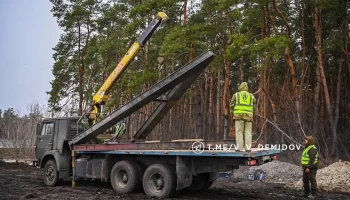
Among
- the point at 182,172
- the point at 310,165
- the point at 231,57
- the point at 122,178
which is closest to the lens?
the point at 182,172

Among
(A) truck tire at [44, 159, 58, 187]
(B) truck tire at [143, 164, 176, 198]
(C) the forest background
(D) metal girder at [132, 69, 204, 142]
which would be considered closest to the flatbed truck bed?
(B) truck tire at [143, 164, 176, 198]

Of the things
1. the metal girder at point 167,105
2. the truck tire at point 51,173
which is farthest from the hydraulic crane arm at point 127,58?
the truck tire at point 51,173

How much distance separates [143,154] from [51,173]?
3.99 m

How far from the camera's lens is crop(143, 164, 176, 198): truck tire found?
9.66 meters

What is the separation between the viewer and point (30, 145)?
3675 centimetres

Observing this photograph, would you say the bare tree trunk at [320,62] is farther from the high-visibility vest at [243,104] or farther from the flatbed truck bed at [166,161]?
the high-visibility vest at [243,104]

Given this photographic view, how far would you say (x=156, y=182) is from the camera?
1012cm

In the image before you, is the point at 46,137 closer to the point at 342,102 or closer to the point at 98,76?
the point at 342,102

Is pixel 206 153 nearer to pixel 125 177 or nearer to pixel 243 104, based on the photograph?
pixel 243 104

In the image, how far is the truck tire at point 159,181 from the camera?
9.66 meters

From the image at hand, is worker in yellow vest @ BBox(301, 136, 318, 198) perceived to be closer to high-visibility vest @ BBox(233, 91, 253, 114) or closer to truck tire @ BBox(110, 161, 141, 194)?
high-visibility vest @ BBox(233, 91, 253, 114)

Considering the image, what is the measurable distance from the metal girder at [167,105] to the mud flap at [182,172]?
2417mm

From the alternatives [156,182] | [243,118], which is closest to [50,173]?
[156,182]

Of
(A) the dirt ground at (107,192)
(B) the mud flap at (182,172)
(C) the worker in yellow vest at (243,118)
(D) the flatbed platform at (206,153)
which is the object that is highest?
(C) the worker in yellow vest at (243,118)
